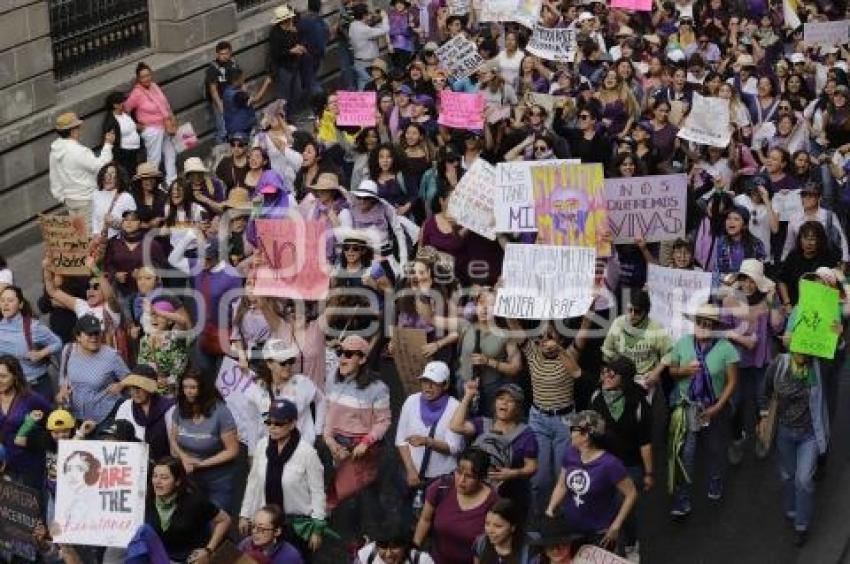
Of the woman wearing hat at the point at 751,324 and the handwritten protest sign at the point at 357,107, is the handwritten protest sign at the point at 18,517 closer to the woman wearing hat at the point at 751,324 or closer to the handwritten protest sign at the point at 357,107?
the woman wearing hat at the point at 751,324

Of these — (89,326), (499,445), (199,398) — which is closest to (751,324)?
(499,445)

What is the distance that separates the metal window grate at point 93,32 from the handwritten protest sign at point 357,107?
3575 millimetres

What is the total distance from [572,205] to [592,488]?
4.17 metres

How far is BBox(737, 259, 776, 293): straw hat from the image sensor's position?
12.2 m

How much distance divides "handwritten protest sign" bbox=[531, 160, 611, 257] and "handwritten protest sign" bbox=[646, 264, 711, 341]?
122cm

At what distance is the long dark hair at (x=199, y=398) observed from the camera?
1056 centimetres

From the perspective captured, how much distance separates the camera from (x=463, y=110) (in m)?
16.8

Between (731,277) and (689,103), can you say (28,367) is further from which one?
(689,103)

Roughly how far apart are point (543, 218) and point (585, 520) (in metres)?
4.18

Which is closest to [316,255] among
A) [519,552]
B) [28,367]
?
[28,367]

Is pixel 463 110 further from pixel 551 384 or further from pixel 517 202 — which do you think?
pixel 551 384

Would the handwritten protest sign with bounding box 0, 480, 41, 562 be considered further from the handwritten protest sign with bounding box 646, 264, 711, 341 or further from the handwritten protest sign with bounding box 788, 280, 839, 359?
the handwritten protest sign with bounding box 788, 280, 839, 359

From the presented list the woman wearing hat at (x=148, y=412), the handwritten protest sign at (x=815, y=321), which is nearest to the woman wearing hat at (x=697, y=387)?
the handwritten protest sign at (x=815, y=321)

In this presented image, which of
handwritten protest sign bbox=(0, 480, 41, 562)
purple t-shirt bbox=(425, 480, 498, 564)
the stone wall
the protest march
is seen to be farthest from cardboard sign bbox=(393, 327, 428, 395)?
the stone wall
